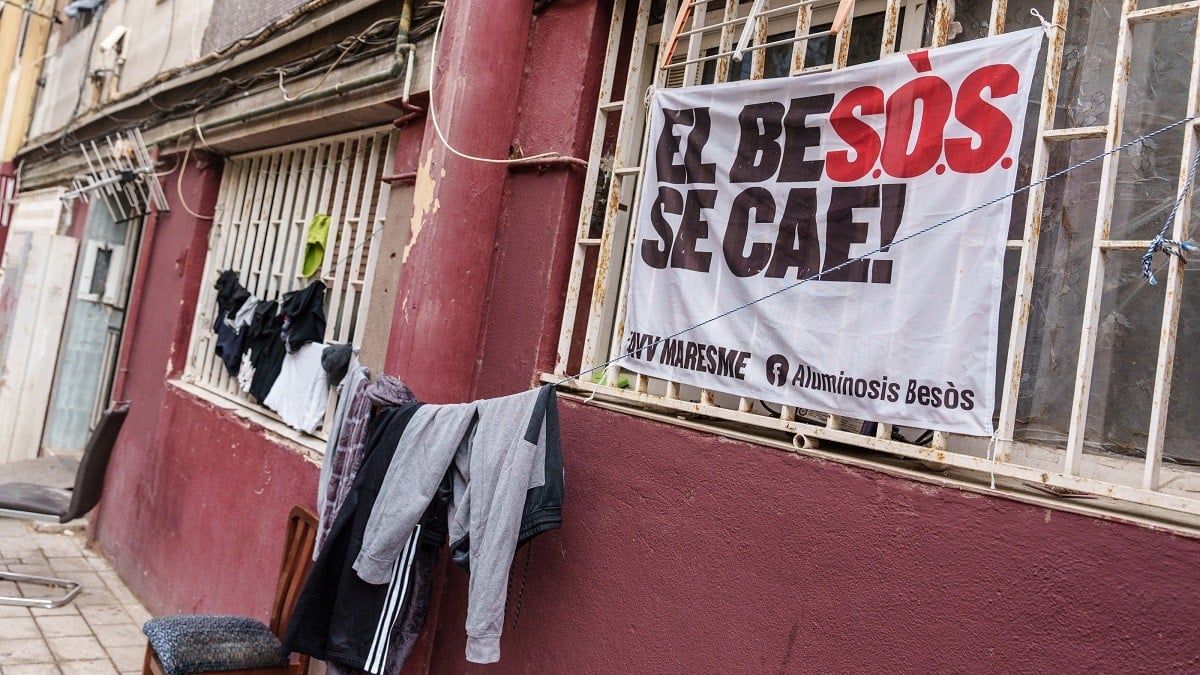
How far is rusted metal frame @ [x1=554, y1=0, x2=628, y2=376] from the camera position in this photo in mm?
3650

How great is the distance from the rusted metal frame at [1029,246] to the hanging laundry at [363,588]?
6.19ft

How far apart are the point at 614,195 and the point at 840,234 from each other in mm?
1108

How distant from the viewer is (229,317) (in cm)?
629

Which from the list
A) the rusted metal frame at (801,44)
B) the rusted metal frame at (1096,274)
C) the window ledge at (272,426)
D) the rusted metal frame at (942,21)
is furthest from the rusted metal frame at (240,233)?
the rusted metal frame at (1096,274)

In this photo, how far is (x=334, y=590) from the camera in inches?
136

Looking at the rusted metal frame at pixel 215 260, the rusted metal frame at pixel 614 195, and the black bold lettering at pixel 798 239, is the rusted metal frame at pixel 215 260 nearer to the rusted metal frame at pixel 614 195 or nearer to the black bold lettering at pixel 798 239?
the rusted metal frame at pixel 614 195

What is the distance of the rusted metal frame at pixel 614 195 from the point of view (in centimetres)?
355

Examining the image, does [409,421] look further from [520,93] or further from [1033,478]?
[1033,478]

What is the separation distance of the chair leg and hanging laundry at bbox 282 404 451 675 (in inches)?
134

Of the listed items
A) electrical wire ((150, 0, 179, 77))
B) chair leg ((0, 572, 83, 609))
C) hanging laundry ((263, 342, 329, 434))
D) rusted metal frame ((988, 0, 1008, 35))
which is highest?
electrical wire ((150, 0, 179, 77))

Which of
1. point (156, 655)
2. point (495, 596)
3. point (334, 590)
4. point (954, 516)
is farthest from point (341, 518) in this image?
point (954, 516)

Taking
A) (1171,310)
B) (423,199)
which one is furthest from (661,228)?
(1171,310)

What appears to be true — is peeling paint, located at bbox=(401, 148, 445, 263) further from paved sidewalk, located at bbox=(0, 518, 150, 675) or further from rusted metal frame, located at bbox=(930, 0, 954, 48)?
paved sidewalk, located at bbox=(0, 518, 150, 675)

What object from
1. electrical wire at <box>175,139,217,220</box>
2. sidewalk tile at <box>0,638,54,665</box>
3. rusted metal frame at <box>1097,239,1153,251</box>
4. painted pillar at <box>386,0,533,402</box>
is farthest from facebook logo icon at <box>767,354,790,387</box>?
electrical wire at <box>175,139,217,220</box>
